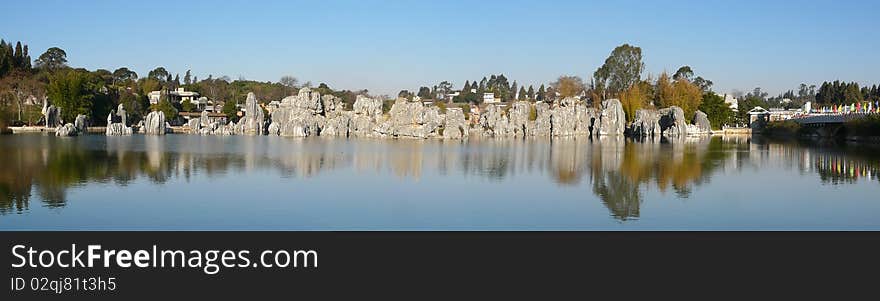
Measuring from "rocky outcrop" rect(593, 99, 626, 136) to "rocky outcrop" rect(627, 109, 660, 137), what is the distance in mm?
1216

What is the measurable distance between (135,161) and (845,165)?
2417 centimetres

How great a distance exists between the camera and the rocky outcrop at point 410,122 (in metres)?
58.6

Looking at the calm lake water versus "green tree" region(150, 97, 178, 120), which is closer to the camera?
the calm lake water

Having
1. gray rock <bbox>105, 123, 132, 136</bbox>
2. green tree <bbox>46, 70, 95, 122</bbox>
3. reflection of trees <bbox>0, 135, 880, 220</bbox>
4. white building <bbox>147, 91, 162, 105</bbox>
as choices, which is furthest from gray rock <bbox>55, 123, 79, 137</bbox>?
Answer: white building <bbox>147, 91, 162, 105</bbox>

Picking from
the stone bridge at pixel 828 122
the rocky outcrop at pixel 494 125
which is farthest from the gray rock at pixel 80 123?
the stone bridge at pixel 828 122

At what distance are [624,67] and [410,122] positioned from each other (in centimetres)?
Answer: 2257

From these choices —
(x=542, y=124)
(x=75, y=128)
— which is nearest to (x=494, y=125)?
(x=542, y=124)

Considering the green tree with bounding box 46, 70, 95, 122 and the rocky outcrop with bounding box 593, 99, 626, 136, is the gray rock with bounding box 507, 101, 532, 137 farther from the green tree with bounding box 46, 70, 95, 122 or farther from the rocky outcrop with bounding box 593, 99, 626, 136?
the green tree with bounding box 46, 70, 95, 122

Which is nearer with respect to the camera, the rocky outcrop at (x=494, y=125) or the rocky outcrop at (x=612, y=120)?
the rocky outcrop at (x=494, y=125)
